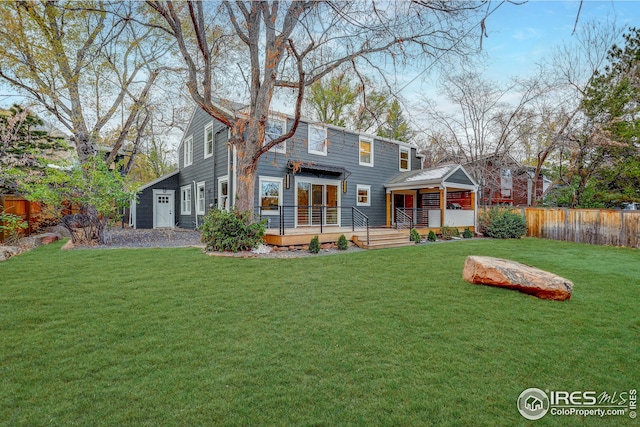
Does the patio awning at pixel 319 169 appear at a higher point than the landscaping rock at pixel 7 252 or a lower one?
higher

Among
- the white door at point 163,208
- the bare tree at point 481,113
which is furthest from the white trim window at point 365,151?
the white door at point 163,208

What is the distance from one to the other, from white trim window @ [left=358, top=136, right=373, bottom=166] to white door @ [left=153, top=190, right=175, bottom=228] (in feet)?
35.1

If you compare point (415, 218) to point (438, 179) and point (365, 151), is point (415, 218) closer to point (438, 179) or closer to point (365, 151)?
point (438, 179)

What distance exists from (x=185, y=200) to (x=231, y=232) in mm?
9033

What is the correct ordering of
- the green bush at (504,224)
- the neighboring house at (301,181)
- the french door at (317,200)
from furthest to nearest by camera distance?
the green bush at (504,224) → the french door at (317,200) → the neighboring house at (301,181)

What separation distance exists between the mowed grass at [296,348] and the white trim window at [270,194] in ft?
19.2

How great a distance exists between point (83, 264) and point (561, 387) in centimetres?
830

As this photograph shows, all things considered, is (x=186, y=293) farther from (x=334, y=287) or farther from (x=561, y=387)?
(x=561, y=387)

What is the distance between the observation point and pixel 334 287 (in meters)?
5.27

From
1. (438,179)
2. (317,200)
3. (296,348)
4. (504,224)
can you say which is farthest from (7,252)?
(504,224)

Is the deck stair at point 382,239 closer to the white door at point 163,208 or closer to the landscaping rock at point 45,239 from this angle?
the landscaping rock at point 45,239

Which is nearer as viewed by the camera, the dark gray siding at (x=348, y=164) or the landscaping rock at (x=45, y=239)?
the landscaping rock at (x=45, y=239)

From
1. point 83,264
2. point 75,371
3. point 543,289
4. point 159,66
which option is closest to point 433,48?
point 543,289

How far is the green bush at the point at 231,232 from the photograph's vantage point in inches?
327
